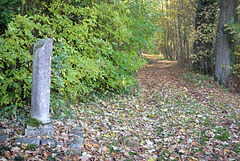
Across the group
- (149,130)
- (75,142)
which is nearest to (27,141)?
(75,142)

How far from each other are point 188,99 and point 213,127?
10.2 ft

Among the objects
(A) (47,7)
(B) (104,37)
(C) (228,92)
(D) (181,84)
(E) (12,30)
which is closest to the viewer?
(E) (12,30)

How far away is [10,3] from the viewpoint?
527cm

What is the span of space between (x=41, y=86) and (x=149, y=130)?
347 cm

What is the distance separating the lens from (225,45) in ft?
39.6

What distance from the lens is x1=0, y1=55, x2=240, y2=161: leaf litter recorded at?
167 inches

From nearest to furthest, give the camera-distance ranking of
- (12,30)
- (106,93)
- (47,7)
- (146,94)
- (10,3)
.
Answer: (12,30)
(10,3)
(47,7)
(106,93)
(146,94)

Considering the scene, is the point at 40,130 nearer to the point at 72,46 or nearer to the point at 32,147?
the point at 32,147

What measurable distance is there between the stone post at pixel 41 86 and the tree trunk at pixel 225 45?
1062cm

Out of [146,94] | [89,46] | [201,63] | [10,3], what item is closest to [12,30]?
[10,3]

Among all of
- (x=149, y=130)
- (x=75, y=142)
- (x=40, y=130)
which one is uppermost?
(x=40, y=130)

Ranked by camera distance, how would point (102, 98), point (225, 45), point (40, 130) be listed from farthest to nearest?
1. point (225, 45)
2. point (102, 98)
3. point (40, 130)

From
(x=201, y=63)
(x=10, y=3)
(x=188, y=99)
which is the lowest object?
(x=188, y=99)

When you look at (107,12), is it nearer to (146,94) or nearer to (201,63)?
(146,94)
